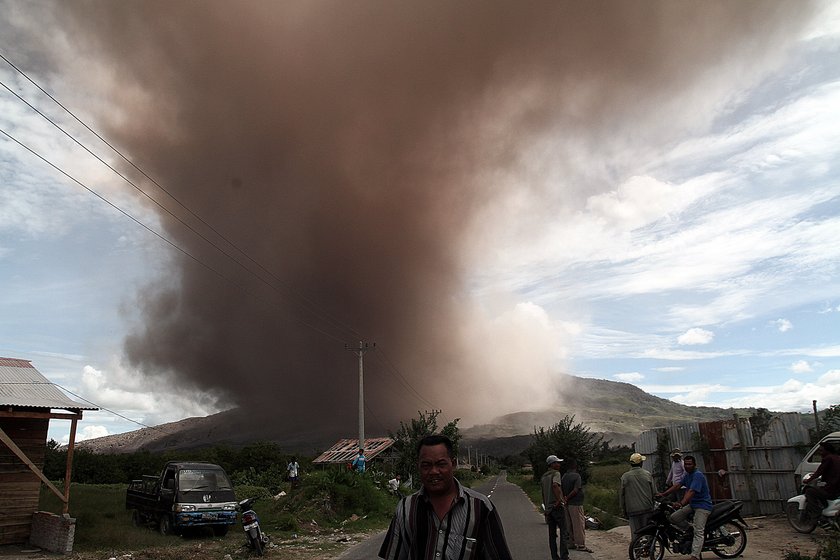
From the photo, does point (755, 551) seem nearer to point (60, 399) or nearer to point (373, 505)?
point (373, 505)

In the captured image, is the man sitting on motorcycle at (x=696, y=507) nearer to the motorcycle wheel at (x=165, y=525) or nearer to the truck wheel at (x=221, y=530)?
the truck wheel at (x=221, y=530)

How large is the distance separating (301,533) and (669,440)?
10.3 metres

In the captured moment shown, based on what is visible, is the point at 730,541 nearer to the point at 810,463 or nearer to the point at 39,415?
the point at 810,463

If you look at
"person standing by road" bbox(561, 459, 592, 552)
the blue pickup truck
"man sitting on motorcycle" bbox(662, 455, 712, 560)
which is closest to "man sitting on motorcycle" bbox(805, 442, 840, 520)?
"man sitting on motorcycle" bbox(662, 455, 712, 560)

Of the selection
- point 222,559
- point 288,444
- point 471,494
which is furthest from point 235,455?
point 288,444

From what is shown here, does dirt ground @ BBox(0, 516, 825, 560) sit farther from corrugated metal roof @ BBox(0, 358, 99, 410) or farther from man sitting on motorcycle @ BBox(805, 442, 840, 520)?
corrugated metal roof @ BBox(0, 358, 99, 410)

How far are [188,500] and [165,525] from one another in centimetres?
92

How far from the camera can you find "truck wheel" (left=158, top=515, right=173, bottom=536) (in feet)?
44.2

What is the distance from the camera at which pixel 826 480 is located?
30.7ft

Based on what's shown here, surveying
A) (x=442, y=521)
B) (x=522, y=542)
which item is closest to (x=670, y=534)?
(x=522, y=542)

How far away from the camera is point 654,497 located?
8.31 m

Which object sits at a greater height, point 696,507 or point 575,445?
point 575,445

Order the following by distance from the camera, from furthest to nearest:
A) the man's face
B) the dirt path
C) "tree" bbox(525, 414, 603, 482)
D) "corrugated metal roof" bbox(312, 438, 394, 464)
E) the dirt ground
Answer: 1. "corrugated metal roof" bbox(312, 438, 394, 464)
2. "tree" bbox(525, 414, 603, 482)
3. the dirt ground
4. the dirt path
5. the man's face

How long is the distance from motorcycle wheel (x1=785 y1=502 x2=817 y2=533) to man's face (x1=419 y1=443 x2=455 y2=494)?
413 inches
